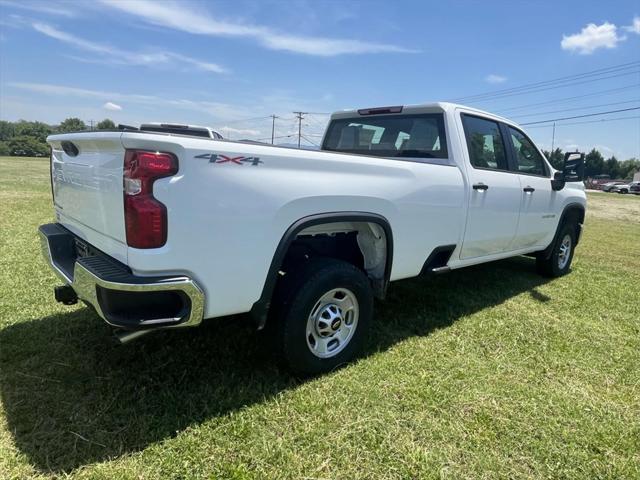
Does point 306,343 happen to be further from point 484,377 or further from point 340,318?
point 484,377

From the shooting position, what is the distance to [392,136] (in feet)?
14.2

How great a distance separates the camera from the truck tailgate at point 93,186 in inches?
87.9

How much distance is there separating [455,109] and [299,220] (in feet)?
7.38

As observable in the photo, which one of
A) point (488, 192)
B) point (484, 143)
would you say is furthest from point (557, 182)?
point (488, 192)

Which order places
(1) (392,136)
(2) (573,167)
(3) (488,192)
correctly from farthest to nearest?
1. (2) (573,167)
2. (1) (392,136)
3. (3) (488,192)

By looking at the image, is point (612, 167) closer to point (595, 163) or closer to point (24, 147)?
point (595, 163)

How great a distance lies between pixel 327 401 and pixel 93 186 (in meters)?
1.87

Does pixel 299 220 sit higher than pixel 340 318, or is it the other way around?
pixel 299 220

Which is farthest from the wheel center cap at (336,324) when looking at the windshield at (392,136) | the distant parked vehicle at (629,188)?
the distant parked vehicle at (629,188)

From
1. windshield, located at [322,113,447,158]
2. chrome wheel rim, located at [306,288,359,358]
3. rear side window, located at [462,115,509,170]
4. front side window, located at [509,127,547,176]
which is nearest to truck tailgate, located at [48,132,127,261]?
chrome wheel rim, located at [306,288,359,358]

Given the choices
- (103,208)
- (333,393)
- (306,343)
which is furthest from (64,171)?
(333,393)

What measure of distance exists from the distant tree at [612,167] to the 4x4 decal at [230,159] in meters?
126

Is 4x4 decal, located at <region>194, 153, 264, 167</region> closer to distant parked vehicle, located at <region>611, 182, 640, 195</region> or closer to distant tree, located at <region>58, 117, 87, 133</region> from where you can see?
distant tree, located at <region>58, 117, 87, 133</region>

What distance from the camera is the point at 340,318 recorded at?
3057 millimetres
